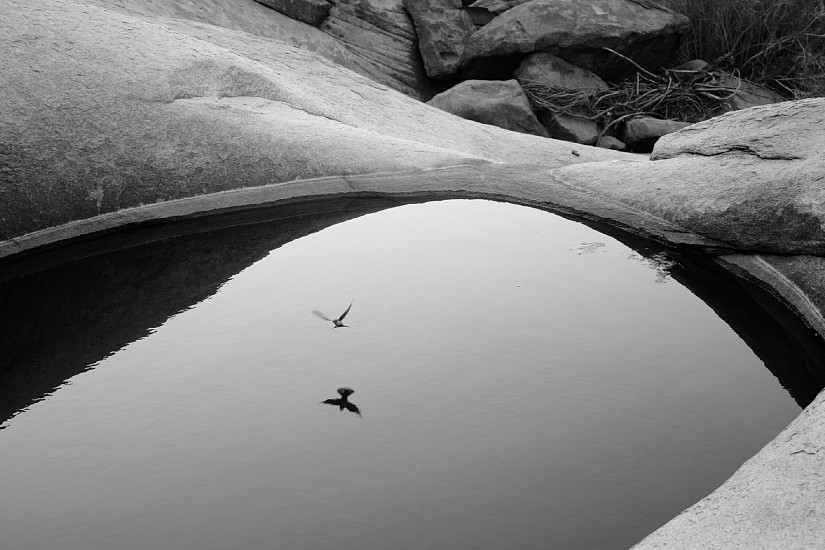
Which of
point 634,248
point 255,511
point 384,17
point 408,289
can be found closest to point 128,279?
point 408,289

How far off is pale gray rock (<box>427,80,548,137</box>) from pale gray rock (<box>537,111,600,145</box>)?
16.6 inches

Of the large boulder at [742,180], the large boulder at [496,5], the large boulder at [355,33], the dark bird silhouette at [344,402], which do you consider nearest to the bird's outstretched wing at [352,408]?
the dark bird silhouette at [344,402]

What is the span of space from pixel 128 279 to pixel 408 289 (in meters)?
1.13

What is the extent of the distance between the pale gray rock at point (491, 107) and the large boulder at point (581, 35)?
77 cm

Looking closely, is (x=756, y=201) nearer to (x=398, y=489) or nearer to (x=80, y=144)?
(x=398, y=489)

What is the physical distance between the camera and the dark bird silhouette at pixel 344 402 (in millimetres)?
2359

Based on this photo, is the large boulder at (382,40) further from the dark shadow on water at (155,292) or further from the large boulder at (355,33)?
the dark shadow on water at (155,292)

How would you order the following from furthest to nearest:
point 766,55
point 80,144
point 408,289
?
point 766,55 < point 80,144 < point 408,289

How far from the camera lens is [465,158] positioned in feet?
14.8

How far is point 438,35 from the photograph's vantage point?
8812 mm

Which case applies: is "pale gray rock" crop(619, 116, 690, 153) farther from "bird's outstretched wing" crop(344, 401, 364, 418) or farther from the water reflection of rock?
"bird's outstretched wing" crop(344, 401, 364, 418)

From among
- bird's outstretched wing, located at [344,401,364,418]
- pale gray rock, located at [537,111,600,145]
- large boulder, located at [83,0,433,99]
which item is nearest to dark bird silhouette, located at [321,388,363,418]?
bird's outstretched wing, located at [344,401,364,418]

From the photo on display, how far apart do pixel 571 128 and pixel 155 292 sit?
575cm

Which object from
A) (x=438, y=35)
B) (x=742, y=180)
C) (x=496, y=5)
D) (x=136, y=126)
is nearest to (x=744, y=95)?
(x=496, y=5)
